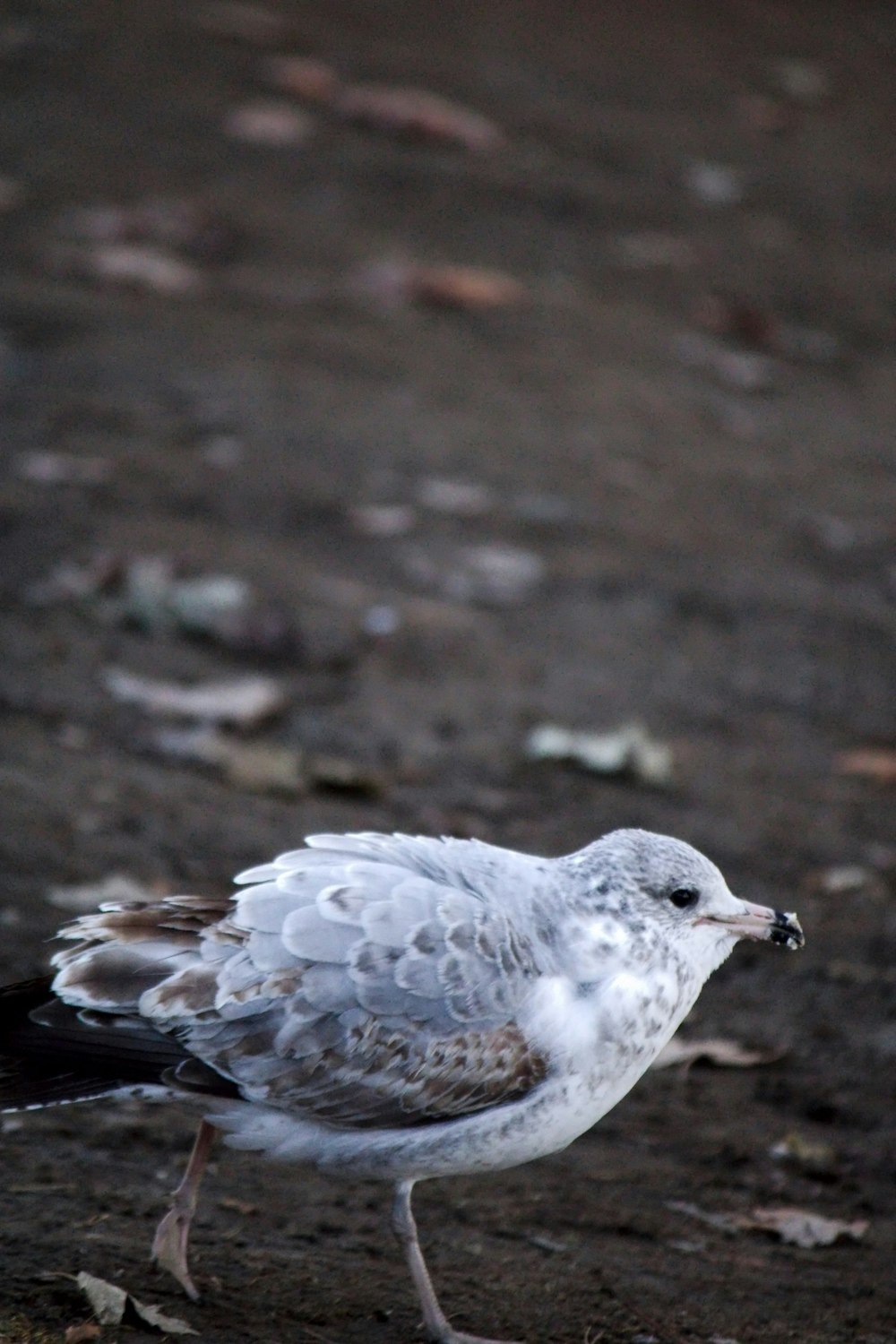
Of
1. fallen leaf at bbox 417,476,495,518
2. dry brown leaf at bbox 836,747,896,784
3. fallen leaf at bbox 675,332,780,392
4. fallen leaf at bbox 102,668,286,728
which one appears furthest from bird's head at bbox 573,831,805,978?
fallen leaf at bbox 675,332,780,392

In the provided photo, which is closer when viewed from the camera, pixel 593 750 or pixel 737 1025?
pixel 737 1025

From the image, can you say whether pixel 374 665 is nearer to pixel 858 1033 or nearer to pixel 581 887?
pixel 858 1033

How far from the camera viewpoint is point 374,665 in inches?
239

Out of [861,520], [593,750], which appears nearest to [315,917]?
[593,750]

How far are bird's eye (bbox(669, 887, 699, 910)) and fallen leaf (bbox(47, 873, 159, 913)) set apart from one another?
5.04 feet

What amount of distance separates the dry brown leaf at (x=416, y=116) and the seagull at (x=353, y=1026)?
342 inches

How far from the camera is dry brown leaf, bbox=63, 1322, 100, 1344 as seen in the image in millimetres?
2861

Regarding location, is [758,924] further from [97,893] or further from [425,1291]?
[97,893]

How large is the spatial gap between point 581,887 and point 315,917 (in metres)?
0.51

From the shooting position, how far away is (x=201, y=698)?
5.62 meters

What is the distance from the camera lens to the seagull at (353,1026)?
3.05 metres

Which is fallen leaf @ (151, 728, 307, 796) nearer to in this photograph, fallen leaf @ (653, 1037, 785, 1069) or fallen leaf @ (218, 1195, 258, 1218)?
fallen leaf @ (653, 1037, 785, 1069)

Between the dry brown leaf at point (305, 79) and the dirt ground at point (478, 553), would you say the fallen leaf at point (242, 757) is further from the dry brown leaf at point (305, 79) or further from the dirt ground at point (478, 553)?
the dry brown leaf at point (305, 79)

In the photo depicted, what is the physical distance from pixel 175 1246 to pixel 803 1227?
1311mm
